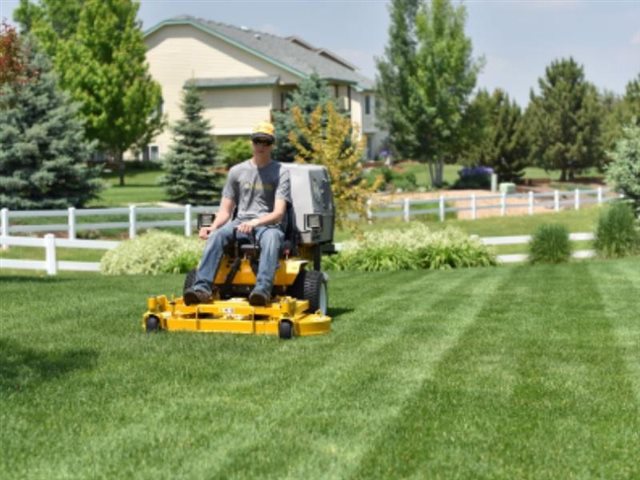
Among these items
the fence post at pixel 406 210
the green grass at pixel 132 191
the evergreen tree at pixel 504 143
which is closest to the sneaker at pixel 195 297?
the green grass at pixel 132 191

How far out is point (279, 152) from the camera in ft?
135

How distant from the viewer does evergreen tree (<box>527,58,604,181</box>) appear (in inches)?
2457

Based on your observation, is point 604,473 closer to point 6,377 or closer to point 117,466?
point 117,466

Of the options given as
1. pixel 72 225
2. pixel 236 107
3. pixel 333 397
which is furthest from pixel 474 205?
pixel 333 397

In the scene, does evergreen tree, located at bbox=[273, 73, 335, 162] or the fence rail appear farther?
evergreen tree, located at bbox=[273, 73, 335, 162]

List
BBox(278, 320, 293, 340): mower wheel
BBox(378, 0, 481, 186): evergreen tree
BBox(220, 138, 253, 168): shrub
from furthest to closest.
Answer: BBox(378, 0, 481, 186): evergreen tree
BBox(220, 138, 253, 168): shrub
BBox(278, 320, 293, 340): mower wheel

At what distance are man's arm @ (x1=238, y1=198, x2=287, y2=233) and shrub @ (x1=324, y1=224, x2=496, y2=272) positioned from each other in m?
9.43

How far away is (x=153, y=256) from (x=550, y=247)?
25.1 feet

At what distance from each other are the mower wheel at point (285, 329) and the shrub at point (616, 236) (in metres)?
13.4

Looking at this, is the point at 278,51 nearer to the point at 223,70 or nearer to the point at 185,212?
the point at 223,70

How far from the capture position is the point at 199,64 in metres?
57.0

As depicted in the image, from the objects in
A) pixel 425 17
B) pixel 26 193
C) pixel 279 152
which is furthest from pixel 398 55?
pixel 26 193

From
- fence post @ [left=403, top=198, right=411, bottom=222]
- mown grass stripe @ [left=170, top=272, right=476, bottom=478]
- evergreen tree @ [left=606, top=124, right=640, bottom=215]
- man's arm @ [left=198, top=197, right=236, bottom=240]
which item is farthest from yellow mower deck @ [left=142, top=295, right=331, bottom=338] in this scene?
fence post @ [left=403, top=198, right=411, bottom=222]

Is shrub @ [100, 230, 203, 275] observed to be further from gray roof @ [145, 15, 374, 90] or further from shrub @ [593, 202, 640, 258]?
gray roof @ [145, 15, 374, 90]
